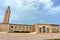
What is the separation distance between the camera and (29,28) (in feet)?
186

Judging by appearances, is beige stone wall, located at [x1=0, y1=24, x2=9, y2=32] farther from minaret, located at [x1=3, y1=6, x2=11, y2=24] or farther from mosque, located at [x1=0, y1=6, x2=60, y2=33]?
minaret, located at [x1=3, y1=6, x2=11, y2=24]

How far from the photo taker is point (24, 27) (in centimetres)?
5703

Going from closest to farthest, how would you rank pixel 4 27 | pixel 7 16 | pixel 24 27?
1. pixel 4 27
2. pixel 7 16
3. pixel 24 27

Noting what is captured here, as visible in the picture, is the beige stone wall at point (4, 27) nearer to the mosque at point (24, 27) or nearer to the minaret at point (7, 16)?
the mosque at point (24, 27)

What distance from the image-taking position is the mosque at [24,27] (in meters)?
46.4

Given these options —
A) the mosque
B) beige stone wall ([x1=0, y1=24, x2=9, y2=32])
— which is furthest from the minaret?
beige stone wall ([x1=0, y1=24, x2=9, y2=32])

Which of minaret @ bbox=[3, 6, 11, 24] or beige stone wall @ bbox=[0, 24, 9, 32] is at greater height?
minaret @ bbox=[3, 6, 11, 24]

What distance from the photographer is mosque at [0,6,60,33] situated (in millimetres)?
46375

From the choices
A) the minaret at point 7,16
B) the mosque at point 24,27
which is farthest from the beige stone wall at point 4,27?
the minaret at point 7,16


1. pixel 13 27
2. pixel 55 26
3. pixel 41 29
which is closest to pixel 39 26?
pixel 41 29

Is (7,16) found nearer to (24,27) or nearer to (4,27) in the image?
(4,27)

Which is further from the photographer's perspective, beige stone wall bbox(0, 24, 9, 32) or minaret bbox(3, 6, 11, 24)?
minaret bbox(3, 6, 11, 24)

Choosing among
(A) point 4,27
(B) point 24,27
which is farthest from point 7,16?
(B) point 24,27

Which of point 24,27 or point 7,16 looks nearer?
point 7,16
